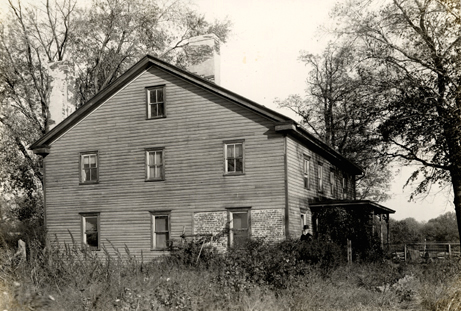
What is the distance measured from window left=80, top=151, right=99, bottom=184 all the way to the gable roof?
5.52 ft

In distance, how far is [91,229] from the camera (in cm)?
2461

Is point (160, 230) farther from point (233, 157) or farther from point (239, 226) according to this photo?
point (233, 157)

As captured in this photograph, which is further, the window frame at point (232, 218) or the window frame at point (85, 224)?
the window frame at point (85, 224)

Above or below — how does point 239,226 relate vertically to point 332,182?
below

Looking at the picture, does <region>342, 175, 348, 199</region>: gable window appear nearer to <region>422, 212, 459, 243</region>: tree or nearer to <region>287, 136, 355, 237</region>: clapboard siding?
<region>287, 136, 355, 237</region>: clapboard siding

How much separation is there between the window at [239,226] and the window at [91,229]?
22.2 ft

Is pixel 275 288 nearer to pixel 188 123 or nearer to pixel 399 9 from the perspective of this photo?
pixel 188 123

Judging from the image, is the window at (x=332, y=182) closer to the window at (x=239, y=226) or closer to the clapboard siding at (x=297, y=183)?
the clapboard siding at (x=297, y=183)

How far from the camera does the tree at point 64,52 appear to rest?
34062mm

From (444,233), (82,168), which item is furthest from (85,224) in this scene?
(444,233)

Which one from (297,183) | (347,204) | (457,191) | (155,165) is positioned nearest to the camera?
(457,191)

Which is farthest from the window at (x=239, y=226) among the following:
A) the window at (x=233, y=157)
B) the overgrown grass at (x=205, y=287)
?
the overgrown grass at (x=205, y=287)

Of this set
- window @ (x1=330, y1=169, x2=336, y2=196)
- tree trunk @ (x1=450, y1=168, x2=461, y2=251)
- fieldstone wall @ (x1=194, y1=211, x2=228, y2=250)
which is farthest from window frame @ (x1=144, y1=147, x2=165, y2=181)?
tree trunk @ (x1=450, y1=168, x2=461, y2=251)

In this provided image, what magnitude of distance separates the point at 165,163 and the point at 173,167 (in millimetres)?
433
